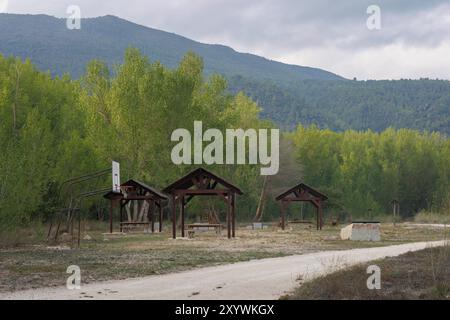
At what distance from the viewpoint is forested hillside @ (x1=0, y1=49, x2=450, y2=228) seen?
27.8 m

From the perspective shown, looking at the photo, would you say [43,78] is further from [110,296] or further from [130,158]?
[110,296]

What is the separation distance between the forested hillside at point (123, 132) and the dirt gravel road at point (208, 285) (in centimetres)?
701

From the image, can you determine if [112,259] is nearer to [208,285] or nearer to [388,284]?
[208,285]

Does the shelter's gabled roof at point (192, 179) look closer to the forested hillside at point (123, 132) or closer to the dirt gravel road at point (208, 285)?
the forested hillside at point (123, 132)

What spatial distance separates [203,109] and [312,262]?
Answer: 3523cm

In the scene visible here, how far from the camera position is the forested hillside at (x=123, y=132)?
2776cm

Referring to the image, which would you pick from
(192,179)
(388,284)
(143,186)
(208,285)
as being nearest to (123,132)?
(143,186)

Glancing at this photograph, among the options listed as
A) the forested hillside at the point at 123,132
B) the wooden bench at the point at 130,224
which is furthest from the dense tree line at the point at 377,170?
the wooden bench at the point at 130,224

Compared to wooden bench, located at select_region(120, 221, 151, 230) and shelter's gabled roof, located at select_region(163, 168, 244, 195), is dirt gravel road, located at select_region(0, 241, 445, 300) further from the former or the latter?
wooden bench, located at select_region(120, 221, 151, 230)

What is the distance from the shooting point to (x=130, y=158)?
1939 inches

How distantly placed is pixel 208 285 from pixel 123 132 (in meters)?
36.5

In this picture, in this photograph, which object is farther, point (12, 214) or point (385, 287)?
point (12, 214)

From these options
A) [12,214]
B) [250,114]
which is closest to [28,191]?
[12,214]

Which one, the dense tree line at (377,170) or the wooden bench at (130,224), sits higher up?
the dense tree line at (377,170)
